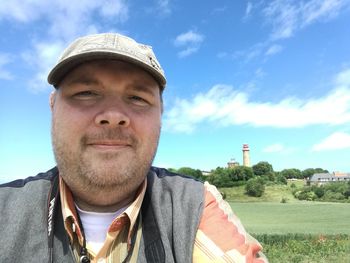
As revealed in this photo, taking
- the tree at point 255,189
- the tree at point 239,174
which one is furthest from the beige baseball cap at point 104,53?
the tree at point 239,174

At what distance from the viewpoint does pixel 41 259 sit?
1.65 m

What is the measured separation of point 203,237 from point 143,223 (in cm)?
29

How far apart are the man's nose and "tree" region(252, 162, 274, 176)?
325ft

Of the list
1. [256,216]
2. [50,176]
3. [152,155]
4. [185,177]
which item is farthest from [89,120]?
[256,216]

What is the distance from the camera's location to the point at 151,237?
1.75m

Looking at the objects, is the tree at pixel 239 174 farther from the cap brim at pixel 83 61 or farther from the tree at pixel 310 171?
the cap brim at pixel 83 61

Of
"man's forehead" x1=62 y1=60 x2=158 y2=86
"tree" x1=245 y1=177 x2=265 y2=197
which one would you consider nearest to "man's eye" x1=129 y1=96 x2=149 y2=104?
"man's forehead" x1=62 y1=60 x2=158 y2=86

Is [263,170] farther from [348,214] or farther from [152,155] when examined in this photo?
[152,155]

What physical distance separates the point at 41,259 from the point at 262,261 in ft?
3.17

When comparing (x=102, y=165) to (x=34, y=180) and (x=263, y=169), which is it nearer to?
(x=34, y=180)

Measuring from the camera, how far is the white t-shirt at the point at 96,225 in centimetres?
185

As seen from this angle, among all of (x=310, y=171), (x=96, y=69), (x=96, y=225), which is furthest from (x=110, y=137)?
(x=310, y=171)

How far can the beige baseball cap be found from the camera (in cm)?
183

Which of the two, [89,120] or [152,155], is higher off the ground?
[89,120]
